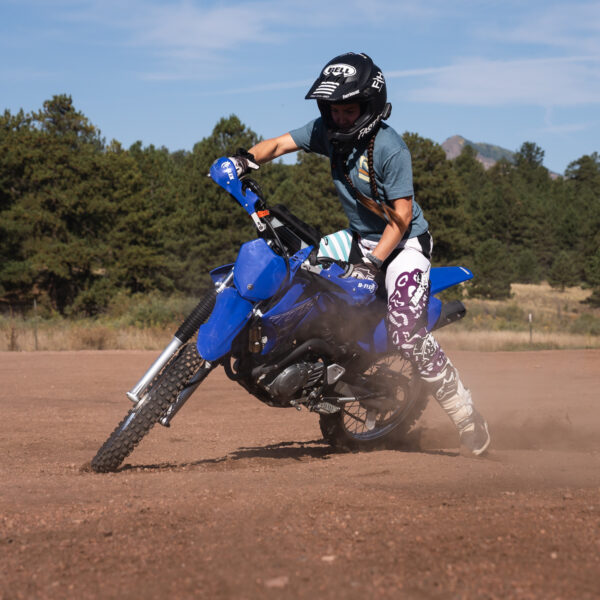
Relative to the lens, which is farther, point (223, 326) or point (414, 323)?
point (414, 323)

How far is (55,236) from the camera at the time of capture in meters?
47.1

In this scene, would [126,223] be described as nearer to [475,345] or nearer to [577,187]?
[475,345]

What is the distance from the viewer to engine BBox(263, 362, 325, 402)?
532 centimetres

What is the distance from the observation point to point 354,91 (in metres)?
5.27

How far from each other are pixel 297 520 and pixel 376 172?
2702mm

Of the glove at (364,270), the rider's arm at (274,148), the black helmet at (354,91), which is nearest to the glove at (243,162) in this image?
the rider's arm at (274,148)

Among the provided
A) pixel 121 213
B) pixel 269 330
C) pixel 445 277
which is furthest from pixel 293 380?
pixel 121 213

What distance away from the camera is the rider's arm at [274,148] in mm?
6004

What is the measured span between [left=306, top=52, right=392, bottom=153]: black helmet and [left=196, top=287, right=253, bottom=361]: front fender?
4.42 feet

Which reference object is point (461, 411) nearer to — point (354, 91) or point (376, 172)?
point (376, 172)

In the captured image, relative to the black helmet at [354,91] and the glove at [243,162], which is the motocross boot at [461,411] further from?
the glove at [243,162]

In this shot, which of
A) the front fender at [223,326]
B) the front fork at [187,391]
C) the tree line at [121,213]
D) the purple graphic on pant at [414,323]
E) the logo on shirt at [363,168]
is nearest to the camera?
the front fender at [223,326]

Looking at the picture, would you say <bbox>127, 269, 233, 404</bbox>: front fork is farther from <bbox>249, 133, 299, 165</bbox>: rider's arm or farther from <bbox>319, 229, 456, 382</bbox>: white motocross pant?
<bbox>249, 133, 299, 165</bbox>: rider's arm

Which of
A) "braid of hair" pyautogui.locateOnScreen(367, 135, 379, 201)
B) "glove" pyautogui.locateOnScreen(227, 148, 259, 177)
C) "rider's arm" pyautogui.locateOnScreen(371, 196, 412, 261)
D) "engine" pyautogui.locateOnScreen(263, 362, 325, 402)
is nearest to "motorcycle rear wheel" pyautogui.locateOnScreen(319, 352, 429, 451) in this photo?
"engine" pyautogui.locateOnScreen(263, 362, 325, 402)
